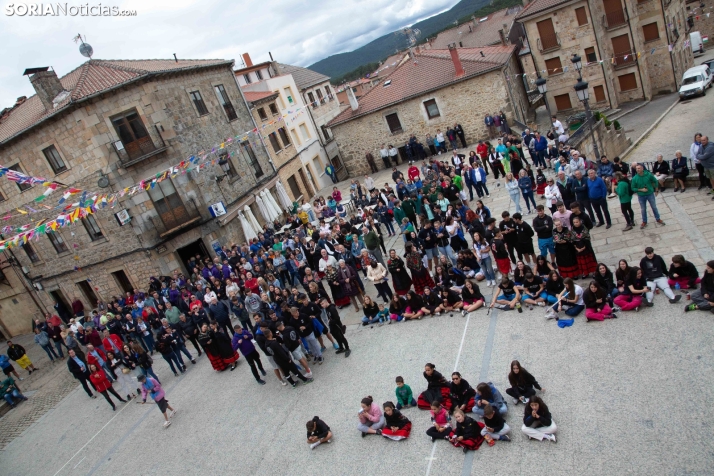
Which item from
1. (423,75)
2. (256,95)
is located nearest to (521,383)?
(423,75)

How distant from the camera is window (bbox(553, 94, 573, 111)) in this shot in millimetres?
34781

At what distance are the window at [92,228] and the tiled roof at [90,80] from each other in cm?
426

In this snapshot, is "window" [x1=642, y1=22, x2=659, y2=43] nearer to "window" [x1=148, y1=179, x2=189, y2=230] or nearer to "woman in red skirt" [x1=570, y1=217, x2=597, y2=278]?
"woman in red skirt" [x1=570, y1=217, x2=597, y2=278]

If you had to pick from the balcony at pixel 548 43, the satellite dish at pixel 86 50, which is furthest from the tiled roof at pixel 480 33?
the satellite dish at pixel 86 50

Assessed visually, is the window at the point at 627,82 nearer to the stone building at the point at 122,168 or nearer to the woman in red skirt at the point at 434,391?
the stone building at the point at 122,168

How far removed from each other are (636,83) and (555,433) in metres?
35.4

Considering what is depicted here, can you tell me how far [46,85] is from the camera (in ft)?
63.2

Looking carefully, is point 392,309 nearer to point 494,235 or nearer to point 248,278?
point 494,235

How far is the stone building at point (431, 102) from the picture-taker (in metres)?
26.7

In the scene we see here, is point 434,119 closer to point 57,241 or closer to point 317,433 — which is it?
point 57,241

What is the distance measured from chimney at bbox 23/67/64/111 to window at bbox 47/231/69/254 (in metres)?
5.65

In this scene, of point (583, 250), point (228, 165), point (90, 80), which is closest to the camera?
point (583, 250)

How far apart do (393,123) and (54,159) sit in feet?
60.4

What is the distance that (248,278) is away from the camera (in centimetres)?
1430
